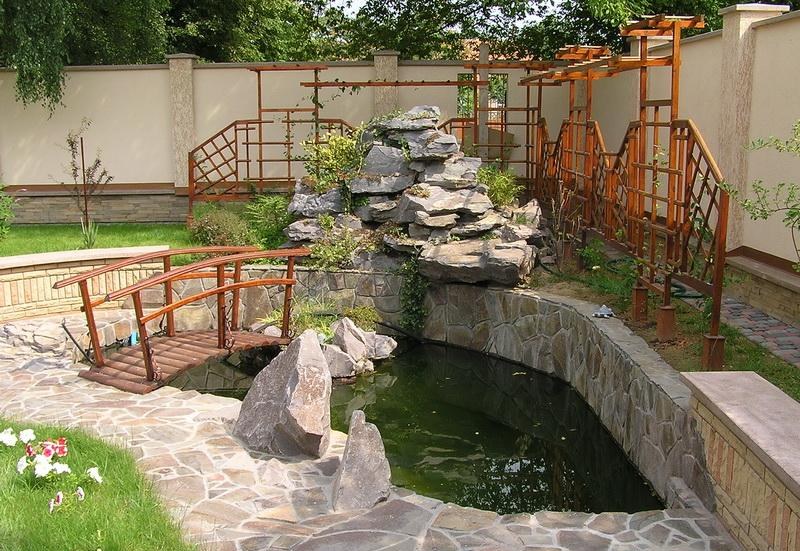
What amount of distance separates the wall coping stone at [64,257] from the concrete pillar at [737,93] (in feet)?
20.7

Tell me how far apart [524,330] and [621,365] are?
106 inches

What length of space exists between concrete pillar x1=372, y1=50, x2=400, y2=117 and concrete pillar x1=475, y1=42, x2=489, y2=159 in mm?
1455

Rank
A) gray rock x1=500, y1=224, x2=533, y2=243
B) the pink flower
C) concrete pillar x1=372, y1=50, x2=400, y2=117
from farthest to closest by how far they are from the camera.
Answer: concrete pillar x1=372, y1=50, x2=400, y2=117, gray rock x1=500, y1=224, x2=533, y2=243, the pink flower

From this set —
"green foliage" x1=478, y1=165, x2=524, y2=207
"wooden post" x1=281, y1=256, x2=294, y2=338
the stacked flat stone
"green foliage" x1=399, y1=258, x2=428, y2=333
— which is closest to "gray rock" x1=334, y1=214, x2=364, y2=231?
the stacked flat stone

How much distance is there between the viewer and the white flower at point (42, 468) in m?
5.11

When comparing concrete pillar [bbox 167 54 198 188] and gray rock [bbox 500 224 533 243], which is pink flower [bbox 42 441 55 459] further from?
concrete pillar [bbox 167 54 198 188]

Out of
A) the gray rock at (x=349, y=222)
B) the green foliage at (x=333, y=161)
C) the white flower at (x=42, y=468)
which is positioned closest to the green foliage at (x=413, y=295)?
the gray rock at (x=349, y=222)

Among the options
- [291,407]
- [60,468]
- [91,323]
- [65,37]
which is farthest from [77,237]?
[60,468]

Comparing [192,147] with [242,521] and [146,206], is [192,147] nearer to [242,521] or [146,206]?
[146,206]

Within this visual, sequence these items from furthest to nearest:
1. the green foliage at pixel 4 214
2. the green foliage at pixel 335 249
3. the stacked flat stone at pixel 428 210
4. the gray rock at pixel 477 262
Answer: the green foliage at pixel 4 214, the green foliage at pixel 335 249, the stacked flat stone at pixel 428 210, the gray rock at pixel 477 262

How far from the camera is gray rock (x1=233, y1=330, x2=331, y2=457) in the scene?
6336 mm

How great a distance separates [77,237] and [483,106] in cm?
702

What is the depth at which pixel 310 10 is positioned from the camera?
20.9m

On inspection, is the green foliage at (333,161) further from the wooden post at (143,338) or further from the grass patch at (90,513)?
the grass patch at (90,513)
